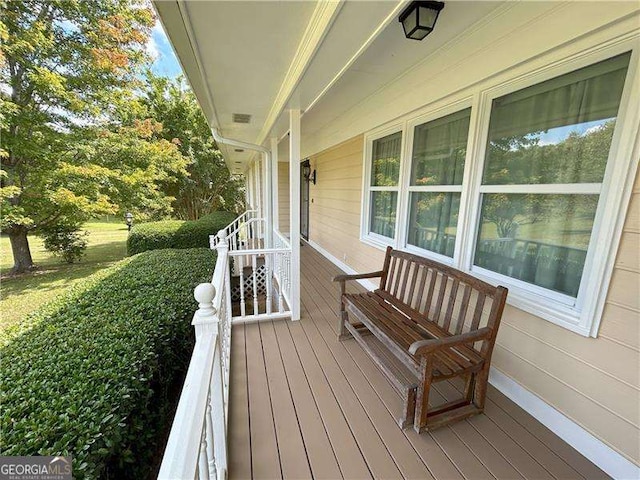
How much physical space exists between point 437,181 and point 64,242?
34.6 feet

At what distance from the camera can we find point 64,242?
27.4 feet

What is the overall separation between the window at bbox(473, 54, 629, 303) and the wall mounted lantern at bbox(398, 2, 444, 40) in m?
0.74

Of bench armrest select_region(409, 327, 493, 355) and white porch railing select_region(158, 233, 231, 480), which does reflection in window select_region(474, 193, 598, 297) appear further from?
white porch railing select_region(158, 233, 231, 480)

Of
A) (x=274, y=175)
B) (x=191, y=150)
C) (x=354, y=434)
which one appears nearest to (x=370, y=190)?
(x=274, y=175)

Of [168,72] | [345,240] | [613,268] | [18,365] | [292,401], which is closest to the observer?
[613,268]

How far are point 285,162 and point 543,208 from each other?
7.84 meters

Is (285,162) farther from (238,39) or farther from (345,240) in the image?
Answer: (238,39)

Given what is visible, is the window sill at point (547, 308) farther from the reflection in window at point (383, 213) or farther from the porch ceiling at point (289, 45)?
the porch ceiling at point (289, 45)

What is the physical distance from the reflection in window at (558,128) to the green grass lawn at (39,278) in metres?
7.35

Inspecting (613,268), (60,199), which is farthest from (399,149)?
(60,199)

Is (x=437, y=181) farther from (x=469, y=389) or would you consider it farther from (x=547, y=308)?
(x=469, y=389)

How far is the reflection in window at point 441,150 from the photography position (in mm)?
2361

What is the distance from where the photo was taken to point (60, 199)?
6500 millimetres

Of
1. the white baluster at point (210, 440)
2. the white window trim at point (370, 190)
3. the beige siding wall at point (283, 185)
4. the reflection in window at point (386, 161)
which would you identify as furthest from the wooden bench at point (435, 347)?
the beige siding wall at point (283, 185)
